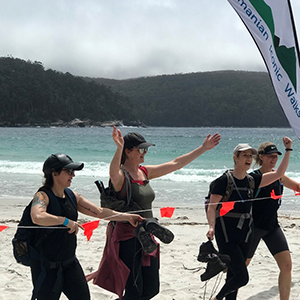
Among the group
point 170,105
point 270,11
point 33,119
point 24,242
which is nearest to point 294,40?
point 270,11

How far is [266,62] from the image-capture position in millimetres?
3619

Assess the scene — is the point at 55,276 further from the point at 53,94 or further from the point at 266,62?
the point at 53,94

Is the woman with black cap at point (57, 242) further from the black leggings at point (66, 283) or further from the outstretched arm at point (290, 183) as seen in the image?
the outstretched arm at point (290, 183)

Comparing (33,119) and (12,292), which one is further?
(33,119)

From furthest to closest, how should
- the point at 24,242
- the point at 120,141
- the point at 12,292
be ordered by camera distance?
the point at 12,292 → the point at 120,141 → the point at 24,242

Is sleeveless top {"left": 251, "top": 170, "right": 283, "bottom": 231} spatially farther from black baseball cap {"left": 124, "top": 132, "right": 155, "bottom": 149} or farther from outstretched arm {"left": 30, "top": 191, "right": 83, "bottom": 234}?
outstretched arm {"left": 30, "top": 191, "right": 83, "bottom": 234}

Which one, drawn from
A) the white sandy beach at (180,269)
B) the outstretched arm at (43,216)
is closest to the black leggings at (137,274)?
the outstretched arm at (43,216)

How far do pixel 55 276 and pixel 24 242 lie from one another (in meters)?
0.35

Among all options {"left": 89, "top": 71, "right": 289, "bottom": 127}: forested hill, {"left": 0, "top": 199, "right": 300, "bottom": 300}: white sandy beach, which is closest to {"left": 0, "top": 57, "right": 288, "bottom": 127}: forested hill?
{"left": 89, "top": 71, "right": 289, "bottom": 127}: forested hill

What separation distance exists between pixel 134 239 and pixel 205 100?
136 meters

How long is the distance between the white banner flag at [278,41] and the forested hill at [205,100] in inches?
4887

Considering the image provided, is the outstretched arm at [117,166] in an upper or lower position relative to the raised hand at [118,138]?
lower

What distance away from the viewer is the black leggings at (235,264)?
13.3 ft

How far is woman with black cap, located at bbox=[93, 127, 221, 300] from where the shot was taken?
11.7 ft
